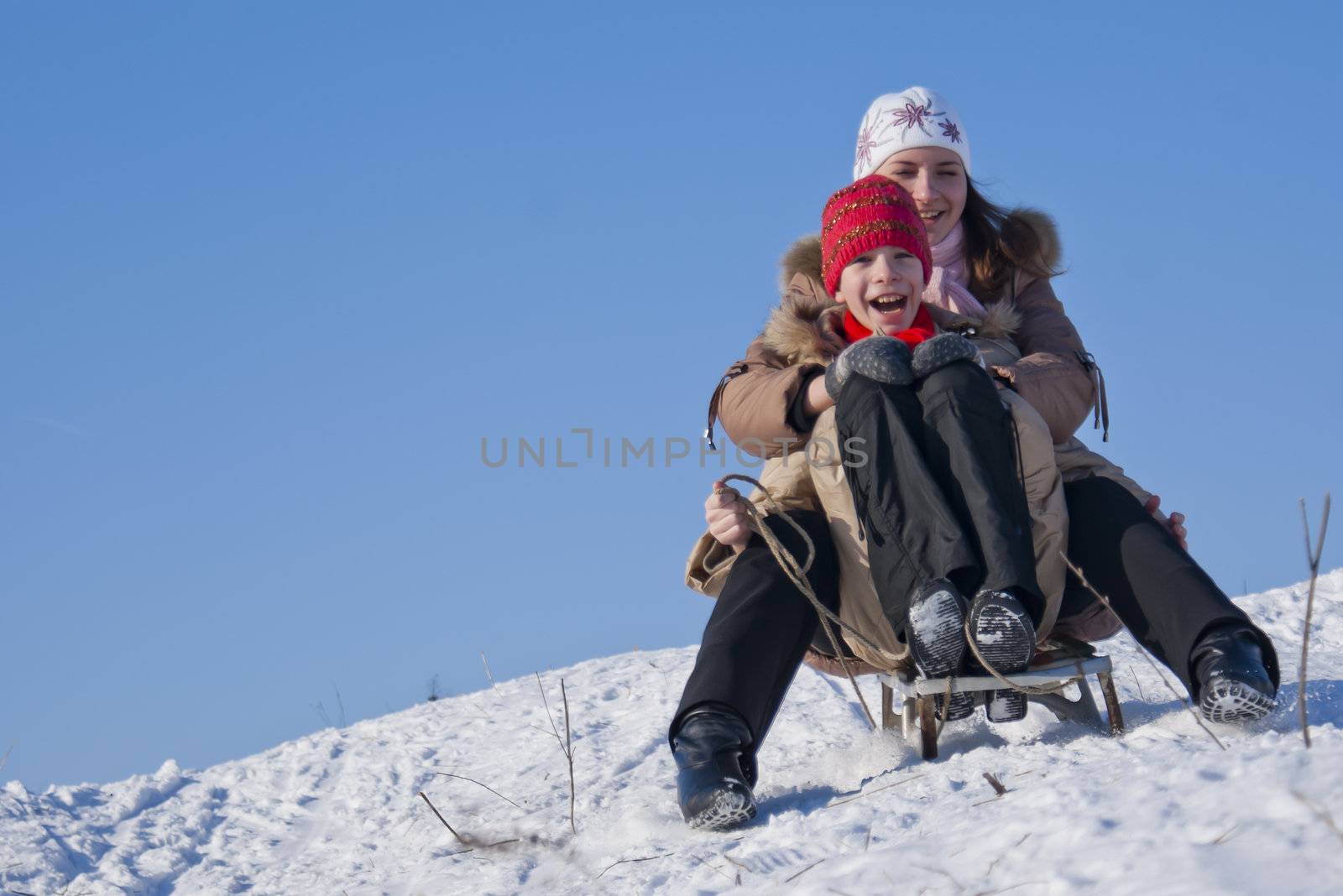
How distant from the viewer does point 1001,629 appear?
2436 mm

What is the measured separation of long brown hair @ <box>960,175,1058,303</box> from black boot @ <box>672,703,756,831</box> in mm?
1567

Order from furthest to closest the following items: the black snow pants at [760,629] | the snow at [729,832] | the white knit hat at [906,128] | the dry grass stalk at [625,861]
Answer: the white knit hat at [906,128], the black snow pants at [760,629], the dry grass stalk at [625,861], the snow at [729,832]

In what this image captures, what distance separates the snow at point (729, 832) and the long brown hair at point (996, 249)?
1.17 metres

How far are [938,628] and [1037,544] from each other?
415mm

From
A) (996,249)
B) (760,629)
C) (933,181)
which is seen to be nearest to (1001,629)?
(760,629)

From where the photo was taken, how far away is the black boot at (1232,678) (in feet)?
7.68

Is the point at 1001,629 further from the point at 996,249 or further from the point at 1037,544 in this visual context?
the point at 996,249

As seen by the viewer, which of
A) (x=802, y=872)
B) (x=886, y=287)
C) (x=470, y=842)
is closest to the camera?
(x=802, y=872)

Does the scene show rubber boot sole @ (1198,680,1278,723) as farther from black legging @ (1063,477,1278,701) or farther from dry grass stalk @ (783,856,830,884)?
dry grass stalk @ (783,856,830,884)

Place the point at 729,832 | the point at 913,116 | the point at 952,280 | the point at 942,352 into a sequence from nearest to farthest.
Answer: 1. the point at 729,832
2. the point at 942,352
3. the point at 952,280
4. the point at 913,116

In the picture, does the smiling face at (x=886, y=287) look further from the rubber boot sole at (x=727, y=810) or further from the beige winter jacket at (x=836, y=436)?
the rubber boot sole at (x=727, y=810)

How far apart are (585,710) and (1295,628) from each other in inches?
99.9

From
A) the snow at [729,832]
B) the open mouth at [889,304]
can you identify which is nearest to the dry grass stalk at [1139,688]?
the snow at [729,832]

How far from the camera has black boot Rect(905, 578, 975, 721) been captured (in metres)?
2.48
